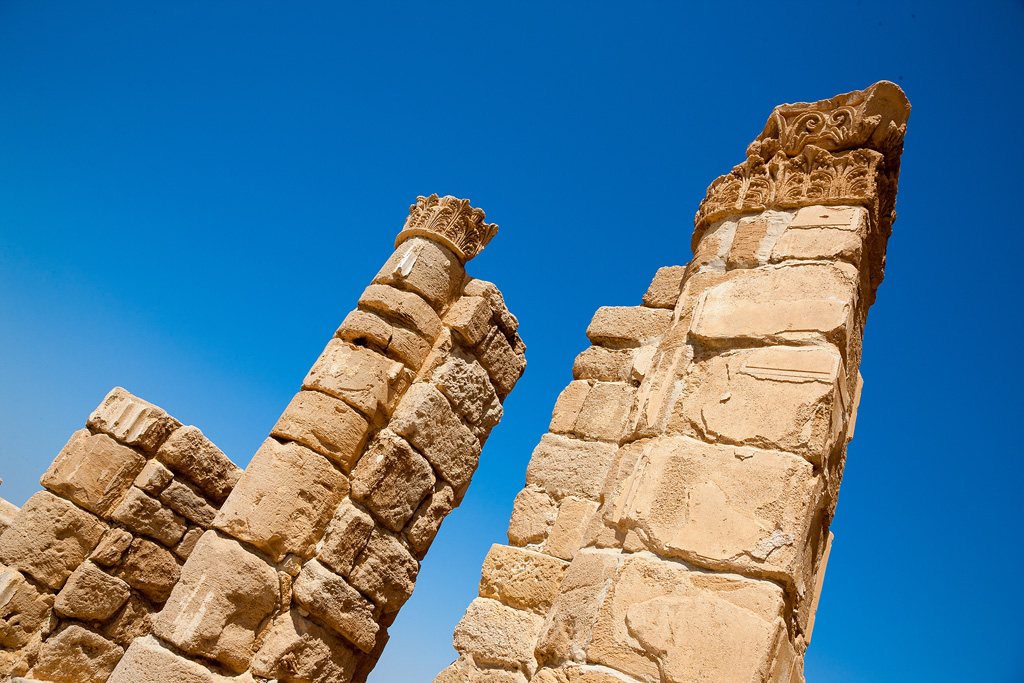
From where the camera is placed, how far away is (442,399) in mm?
5215

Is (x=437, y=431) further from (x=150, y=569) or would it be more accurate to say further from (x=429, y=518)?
(x=150, y=569)

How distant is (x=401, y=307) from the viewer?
5.23 meters

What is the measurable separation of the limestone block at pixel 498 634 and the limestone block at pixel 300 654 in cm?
120

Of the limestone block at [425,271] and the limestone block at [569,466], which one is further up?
the limestone block at [425,271]

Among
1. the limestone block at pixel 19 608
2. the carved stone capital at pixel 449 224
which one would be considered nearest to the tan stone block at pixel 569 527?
the carved stone capital at pixel 449 224

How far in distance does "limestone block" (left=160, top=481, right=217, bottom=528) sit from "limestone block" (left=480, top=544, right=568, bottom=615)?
3.87 m

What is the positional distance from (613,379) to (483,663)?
1.88 metres

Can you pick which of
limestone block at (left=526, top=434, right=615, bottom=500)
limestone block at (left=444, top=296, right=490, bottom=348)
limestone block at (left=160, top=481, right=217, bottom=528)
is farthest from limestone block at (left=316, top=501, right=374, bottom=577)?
limestone block at (left=160, top=481, right=217, bottom=528)

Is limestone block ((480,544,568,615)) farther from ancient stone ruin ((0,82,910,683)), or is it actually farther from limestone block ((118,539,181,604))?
limestone block ((118,539,181,604))

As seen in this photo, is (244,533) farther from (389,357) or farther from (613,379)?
(613,379)

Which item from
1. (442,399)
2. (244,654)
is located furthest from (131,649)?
(442,399)

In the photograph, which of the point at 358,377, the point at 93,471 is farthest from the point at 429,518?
the point at 93,471

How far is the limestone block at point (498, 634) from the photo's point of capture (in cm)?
342

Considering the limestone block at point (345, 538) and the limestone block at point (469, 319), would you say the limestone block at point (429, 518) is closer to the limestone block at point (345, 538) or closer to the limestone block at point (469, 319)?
the limestone block at point (345, 538)
